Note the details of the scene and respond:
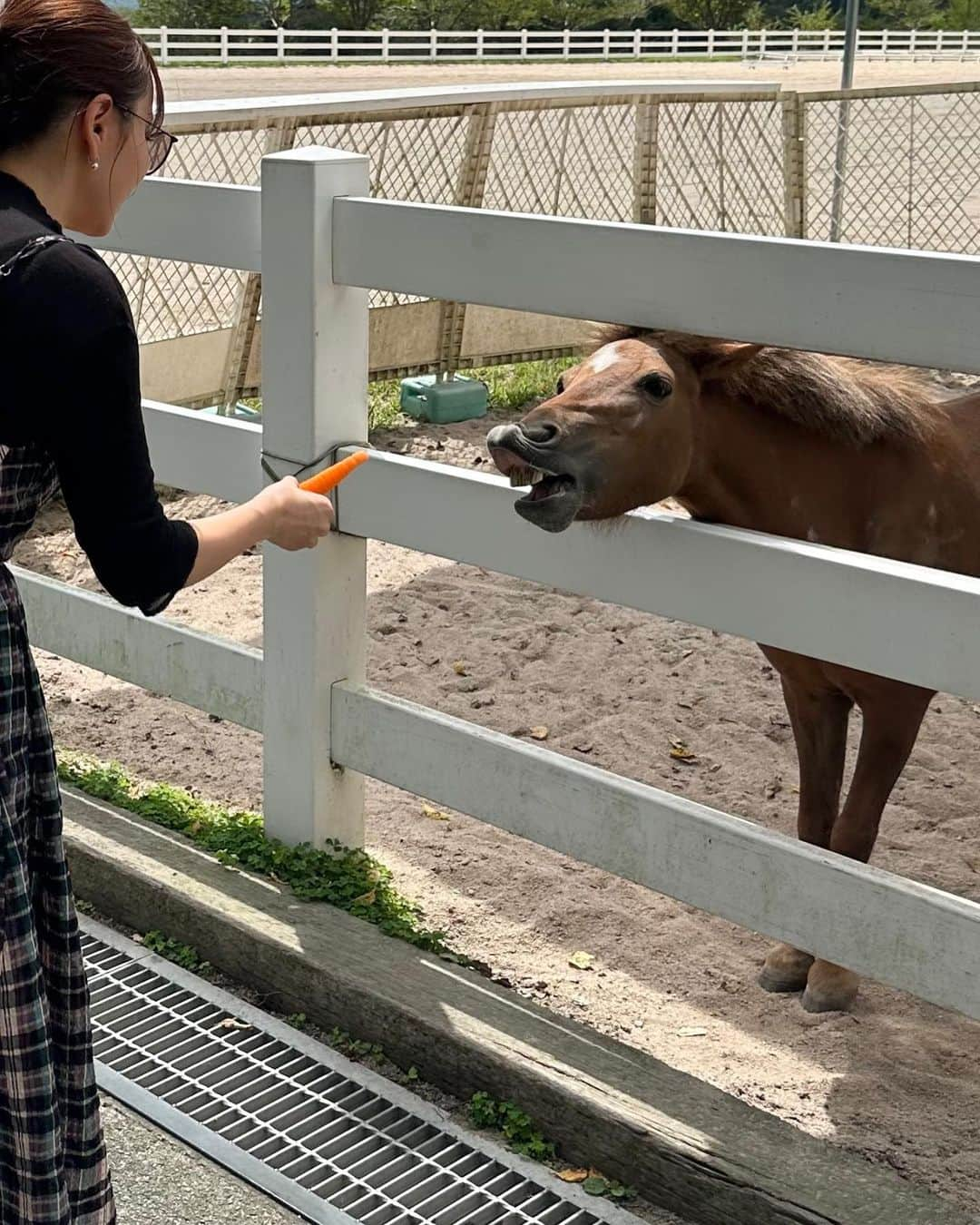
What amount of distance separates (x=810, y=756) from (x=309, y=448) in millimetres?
1324

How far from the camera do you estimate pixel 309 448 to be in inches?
137

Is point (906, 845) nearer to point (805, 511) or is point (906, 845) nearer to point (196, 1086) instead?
point (805, 511)

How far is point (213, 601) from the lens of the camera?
5848mm

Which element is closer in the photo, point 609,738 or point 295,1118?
point 295,1118

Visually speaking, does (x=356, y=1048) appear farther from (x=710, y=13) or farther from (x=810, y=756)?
(x=710, y=13)

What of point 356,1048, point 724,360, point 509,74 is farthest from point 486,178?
point 509,74

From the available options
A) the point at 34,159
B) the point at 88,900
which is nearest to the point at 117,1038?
the point at 88,900

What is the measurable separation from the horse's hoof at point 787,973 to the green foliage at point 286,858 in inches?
27.5

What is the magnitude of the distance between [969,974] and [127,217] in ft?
8.35

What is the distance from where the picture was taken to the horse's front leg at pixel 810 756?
352 centimetres

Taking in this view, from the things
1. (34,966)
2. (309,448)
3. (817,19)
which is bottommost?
(34,966)

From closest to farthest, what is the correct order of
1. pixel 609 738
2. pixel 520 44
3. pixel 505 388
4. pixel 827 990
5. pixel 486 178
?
pixel 827 990, pixel 609 738, pixel 505 388, pixel 486 178, pixel 520 44

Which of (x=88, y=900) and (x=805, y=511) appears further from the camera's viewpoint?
(x=88, y=900)

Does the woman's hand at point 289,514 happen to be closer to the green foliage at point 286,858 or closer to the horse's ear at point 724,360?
the horse's ear at point 724,360
